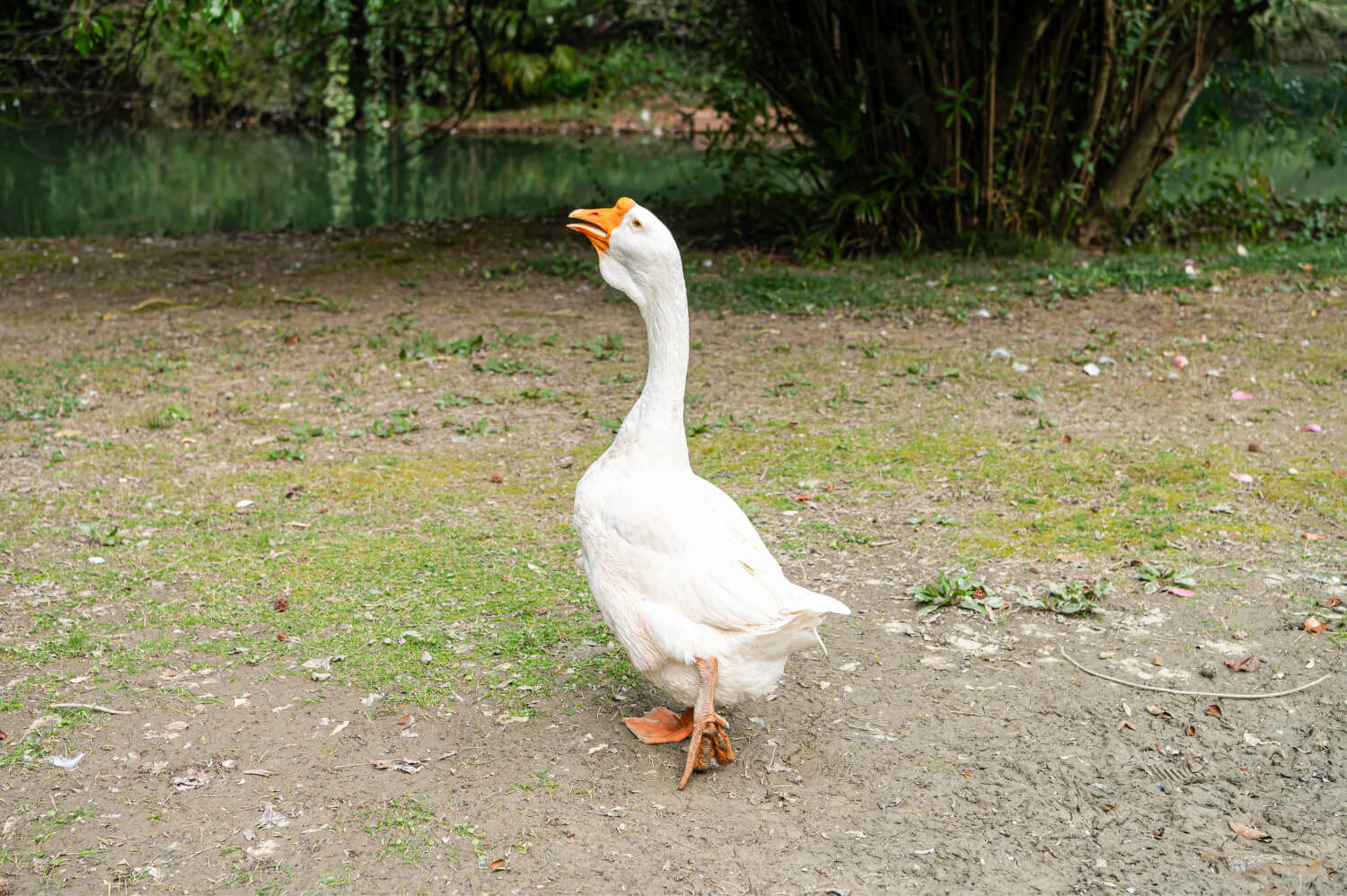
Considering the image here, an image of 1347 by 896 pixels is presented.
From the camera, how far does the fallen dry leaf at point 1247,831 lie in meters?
3.21

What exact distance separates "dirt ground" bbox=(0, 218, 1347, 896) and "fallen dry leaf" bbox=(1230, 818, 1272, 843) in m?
0.01

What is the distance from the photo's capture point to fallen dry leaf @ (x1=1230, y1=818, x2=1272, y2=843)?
3.21 metres

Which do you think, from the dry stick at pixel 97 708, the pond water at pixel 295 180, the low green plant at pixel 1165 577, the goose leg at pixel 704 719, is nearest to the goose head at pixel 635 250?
the goose leg at pixel 704 719

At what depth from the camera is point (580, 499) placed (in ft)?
11.8

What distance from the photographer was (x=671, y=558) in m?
3.37

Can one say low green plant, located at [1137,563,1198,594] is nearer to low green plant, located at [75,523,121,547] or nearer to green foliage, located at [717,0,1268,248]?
low green plant, located at [75,523,121,547]

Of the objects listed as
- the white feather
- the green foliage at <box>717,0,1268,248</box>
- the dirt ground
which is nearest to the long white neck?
the white feather

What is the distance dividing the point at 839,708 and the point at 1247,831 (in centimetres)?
125

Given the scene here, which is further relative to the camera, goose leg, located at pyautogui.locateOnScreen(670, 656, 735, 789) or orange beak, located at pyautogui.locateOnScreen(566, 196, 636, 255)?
orange beak, located at pyautogui.locateOnScreen(566, 196, 636, 255)

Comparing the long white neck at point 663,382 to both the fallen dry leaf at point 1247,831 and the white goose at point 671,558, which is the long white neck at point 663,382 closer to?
the white goose at point 671,558

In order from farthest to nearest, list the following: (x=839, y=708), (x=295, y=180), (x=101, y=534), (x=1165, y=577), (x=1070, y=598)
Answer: (x=295, y=180) < (x=101, y=534) < (x=1165, y=577) < (x=1070, y=598) < (x=839, y=708)

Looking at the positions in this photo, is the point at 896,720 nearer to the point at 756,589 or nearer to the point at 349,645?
the point at 756,589

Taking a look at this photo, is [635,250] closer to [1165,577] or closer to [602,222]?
[602,222]

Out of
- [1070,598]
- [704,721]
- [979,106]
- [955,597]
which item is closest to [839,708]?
[704,721]
